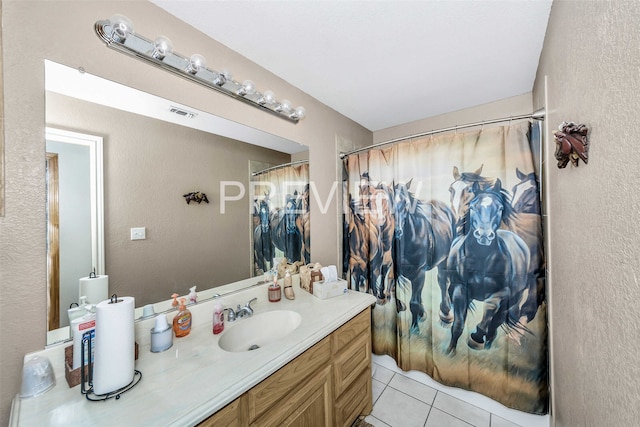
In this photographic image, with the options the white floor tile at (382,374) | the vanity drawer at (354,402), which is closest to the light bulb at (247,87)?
the vanity drawer at (354,402)

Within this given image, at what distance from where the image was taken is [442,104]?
1.97 m

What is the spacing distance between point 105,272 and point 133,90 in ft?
2.67

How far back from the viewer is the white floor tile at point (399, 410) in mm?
1479

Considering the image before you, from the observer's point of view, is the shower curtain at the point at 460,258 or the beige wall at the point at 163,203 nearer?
the beige wall at the point at 163,203

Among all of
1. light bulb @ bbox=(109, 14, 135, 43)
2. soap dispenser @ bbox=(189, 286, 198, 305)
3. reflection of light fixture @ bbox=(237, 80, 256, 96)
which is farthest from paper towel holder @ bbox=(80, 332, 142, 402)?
reflection of light fixture @ bbox=(237, 80, 256, 96)

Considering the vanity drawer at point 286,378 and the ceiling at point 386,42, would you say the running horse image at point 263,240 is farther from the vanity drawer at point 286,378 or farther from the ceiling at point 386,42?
the ceiling at point 386,42

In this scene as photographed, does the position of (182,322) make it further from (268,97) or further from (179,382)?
(268,97)

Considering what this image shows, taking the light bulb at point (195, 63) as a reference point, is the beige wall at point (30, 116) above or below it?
below

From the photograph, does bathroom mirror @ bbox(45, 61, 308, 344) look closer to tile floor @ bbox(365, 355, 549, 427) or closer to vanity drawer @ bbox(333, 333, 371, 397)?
vanity drawer @ bbox(333, 333, 371, 397)

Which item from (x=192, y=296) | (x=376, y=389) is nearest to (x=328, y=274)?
(x=192, y=296)

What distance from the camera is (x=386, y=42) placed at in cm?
124

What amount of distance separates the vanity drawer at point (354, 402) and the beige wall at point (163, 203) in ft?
3.11

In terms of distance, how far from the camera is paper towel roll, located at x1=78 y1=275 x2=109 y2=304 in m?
0.89

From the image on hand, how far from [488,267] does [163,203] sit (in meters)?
1.99
